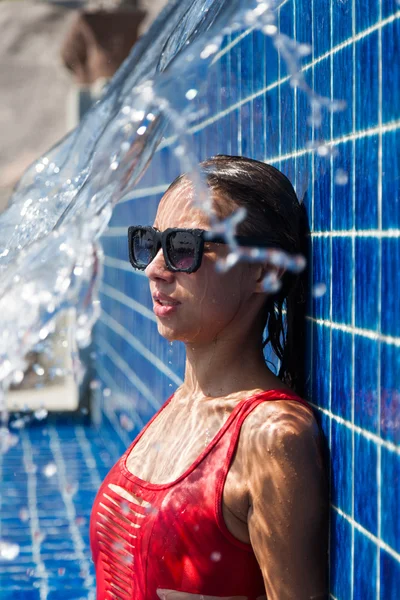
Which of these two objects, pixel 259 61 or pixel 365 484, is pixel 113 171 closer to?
pixel 259 61

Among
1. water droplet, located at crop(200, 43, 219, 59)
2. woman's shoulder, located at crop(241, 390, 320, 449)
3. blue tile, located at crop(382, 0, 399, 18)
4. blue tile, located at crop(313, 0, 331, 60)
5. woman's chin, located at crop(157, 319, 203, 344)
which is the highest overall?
blue tile, located at crop(313, 0, 331, 60)

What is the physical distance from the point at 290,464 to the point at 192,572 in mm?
343

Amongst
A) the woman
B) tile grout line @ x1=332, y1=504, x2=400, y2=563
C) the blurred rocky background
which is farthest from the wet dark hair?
the blurred rocky background

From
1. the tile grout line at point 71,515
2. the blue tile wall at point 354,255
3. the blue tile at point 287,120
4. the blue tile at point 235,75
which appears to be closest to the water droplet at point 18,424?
the tile grout line at point 71,515

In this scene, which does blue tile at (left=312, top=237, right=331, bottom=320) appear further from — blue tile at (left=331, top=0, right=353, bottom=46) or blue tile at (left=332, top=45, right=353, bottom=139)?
blue tile at (left=331, top=0, right=353, bottom=46)

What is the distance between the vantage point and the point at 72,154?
3.65 metres

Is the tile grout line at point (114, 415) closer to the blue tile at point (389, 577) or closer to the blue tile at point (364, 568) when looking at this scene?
the blue tile at point (364, 568)

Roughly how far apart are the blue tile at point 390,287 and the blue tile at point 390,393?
38 mm

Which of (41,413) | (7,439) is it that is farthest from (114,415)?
(41,413)

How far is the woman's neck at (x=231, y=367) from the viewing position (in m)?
2.39

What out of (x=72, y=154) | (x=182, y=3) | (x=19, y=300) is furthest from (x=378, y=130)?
(x=72, y=154)

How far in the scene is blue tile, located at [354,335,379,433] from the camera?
1.97 meters

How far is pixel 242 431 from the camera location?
7.30ft

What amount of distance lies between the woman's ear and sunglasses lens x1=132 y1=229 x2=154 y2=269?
27 cm
